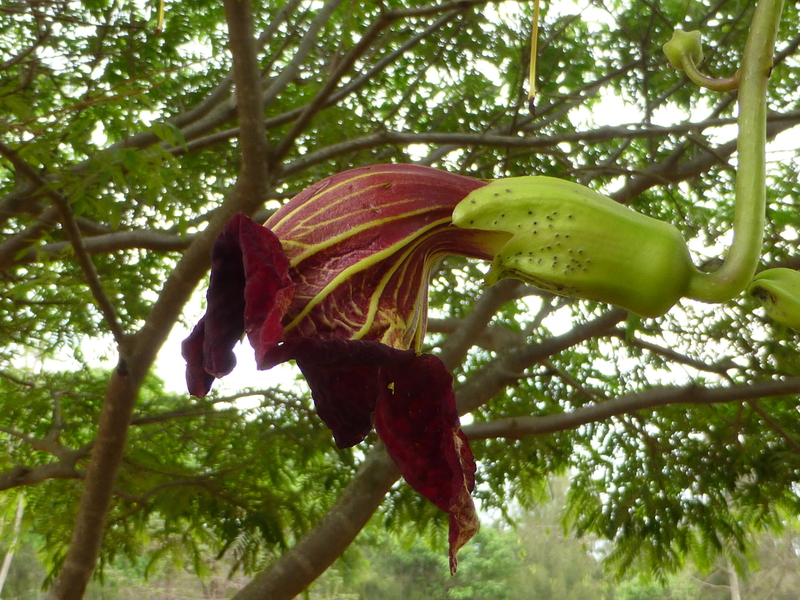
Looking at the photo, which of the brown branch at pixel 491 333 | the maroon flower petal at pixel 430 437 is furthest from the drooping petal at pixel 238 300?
the brown branch at pixel 491 333

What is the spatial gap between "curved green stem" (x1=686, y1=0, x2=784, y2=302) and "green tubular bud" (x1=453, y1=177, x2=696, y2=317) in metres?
0.03

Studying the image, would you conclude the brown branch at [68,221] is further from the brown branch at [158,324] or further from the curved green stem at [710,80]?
the curved green stem at [710,80]

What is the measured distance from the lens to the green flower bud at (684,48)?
0.72 metres

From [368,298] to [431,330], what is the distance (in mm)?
4083

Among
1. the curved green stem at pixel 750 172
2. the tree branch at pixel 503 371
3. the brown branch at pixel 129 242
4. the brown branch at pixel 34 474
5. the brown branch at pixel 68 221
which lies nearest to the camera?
the curved green stem at pixel 750 172

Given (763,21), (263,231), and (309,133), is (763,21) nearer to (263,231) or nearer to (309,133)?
(263,231)

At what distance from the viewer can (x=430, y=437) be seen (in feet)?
2.24

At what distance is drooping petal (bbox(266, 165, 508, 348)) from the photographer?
62 centimetres

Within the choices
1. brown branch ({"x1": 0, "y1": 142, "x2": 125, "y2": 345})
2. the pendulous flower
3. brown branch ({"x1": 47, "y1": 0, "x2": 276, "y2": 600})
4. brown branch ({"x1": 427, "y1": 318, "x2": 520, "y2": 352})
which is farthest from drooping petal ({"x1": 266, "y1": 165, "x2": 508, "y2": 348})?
brown branch ({"x1": 427, "y1": 318, "x2": 520, "y2": 352})

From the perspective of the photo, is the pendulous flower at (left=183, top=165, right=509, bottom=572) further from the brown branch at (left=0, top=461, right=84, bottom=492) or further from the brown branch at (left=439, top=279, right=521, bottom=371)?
the brown branch at (left=0, top=461, right=84, bottom=492)

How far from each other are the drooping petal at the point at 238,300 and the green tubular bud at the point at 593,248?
189 millimetres

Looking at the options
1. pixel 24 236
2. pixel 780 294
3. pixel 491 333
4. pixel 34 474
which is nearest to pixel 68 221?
pixel 24 236

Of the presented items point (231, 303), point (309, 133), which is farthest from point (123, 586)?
point (231, 303)

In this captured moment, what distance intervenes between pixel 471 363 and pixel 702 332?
1.86 m
